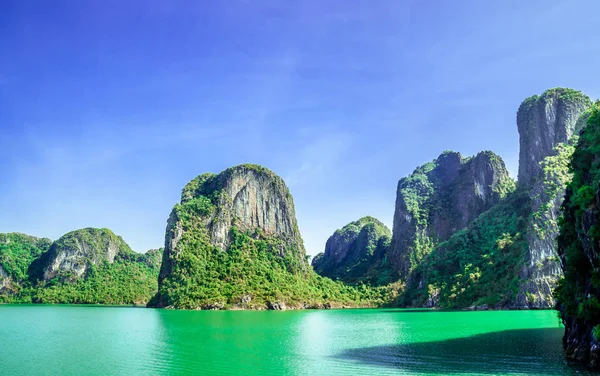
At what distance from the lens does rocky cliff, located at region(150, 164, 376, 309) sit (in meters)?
95.4

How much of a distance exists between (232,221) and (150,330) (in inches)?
2906

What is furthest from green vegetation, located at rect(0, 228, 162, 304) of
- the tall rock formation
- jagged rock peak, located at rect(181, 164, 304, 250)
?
the tall rock formation

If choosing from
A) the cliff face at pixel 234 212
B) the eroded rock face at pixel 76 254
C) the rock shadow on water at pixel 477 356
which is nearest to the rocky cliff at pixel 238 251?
the cliff face at pixel 234 212

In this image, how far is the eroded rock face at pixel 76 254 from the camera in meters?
141

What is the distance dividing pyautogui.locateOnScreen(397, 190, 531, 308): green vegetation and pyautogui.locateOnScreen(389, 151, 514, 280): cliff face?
72.3ft

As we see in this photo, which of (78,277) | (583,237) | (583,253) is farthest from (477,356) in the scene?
(78,277)

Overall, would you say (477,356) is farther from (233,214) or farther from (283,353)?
(233,214)

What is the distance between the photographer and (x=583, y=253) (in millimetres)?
24750

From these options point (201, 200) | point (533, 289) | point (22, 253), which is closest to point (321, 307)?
point (201, 200)

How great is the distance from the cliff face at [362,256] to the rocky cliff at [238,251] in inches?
786

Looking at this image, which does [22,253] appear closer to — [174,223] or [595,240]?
[174,223]

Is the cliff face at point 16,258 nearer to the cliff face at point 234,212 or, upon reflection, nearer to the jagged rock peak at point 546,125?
the cliff face at point 234,212

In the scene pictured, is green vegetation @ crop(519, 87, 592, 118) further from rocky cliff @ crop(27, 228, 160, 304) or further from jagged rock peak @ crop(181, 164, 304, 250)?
rocky cliff @ crop(27, 228, 160, 304)

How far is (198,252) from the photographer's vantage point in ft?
344
